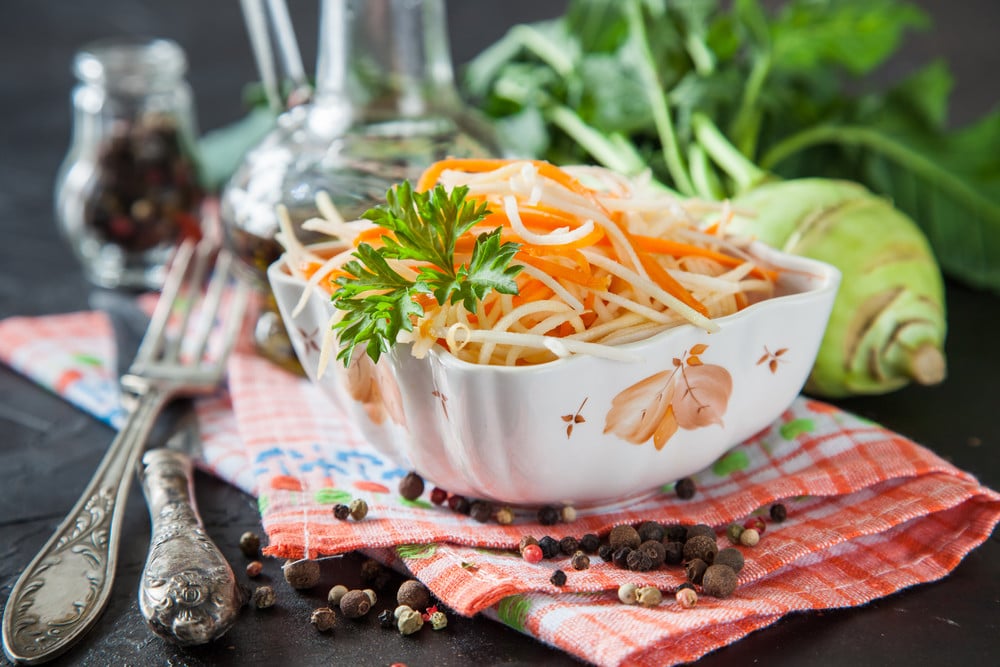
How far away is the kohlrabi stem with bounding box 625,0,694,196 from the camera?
1.76 meters

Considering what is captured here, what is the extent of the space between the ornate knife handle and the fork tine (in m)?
0.46

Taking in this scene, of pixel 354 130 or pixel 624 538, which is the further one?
pixel 354 130

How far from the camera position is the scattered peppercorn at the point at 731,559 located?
3.23ft

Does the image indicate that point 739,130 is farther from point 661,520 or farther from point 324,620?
point 324,620

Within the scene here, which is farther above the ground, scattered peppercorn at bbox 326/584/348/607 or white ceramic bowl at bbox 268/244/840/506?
white ceramic bowl at bbox 268/244/840/506

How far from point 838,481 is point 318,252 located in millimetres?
616

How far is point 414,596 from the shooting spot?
3.16 feet

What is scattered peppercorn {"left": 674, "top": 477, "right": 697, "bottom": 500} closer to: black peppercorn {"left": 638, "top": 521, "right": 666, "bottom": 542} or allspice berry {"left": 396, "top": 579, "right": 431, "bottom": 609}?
black peppercorn {"left": 638, "top": 521, "right": 666, "bottom": 542}

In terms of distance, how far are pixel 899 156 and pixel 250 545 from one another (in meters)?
1.30

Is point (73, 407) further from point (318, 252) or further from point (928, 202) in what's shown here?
point (928, 202)

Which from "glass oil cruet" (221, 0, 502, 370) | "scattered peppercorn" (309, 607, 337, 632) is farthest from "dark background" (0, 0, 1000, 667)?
"glass oil cruet" (221, 0, 502, 370)

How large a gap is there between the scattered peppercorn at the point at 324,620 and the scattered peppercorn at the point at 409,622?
6cm

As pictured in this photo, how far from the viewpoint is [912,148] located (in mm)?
1798

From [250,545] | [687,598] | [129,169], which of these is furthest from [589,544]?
[129,169]
